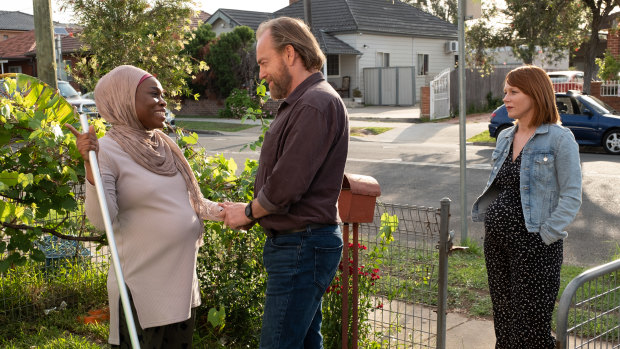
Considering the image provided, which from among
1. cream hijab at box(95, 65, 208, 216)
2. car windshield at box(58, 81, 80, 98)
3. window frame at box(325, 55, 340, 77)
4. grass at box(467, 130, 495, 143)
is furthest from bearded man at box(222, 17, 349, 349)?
window frame at box(325, 55, 340, 77)

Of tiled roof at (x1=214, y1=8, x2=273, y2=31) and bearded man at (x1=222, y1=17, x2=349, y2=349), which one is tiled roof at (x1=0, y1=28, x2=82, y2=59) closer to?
tiled roof at (x1=214, y1=8, x2=273, y2=31)

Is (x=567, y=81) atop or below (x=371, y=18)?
below

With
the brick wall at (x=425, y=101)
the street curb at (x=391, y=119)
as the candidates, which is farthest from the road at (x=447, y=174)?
the brick wall at (x=425, y=101)

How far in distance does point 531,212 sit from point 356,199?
95 centimetres

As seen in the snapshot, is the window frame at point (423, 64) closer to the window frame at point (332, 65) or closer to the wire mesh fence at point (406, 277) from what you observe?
the window frame at point (332, 65)

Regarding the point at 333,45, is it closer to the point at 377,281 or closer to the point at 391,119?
the point at 391,119

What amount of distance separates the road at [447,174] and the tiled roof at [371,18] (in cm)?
1358

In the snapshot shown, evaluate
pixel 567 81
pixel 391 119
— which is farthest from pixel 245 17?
pixel 567 81

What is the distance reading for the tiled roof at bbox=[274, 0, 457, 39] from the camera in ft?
113

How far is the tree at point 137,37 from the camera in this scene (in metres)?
9.77

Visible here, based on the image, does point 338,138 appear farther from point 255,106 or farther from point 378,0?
point 378,0

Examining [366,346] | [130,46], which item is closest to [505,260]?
[366,346]

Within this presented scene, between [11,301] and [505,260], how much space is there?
347 cm

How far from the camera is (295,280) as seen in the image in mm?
2734
